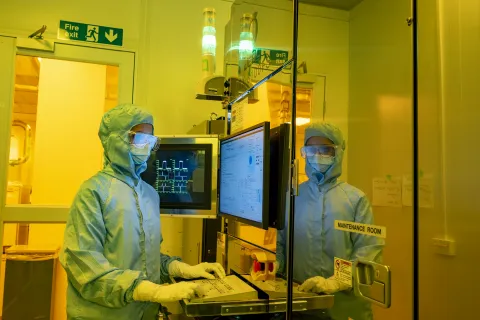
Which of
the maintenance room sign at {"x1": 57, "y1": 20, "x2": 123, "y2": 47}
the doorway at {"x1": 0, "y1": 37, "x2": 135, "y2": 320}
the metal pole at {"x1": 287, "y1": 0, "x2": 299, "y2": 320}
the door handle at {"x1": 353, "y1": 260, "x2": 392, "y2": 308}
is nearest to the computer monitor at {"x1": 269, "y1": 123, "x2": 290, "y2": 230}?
the metal pole at {"x1": 287, "y1": 0, "x2": 299, "y2": 320}

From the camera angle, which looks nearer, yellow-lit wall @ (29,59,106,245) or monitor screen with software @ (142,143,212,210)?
monitor screen with software @ (142,143,212,210)

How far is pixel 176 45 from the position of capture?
2.81 metres

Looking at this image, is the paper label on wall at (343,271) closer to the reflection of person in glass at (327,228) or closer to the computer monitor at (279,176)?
the reflection of person in glass at (327,228)

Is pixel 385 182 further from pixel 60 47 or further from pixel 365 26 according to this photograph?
pixel 60 47

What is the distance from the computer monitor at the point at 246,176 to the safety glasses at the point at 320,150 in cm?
12

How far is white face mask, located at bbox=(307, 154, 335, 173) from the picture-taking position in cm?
121

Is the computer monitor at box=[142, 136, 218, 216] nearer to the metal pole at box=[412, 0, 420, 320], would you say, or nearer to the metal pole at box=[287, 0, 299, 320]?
the metal pole at box=[287, 0, 299, 320]

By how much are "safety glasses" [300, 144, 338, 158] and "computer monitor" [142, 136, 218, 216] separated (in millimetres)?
727

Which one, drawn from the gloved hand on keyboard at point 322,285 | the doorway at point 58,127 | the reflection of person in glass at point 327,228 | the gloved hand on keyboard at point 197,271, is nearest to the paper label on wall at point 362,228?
the reflection of person in glass at point 327,228

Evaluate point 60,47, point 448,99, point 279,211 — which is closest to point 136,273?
point 279,211

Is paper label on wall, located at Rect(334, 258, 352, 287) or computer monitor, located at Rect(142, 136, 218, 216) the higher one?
computer monitor, located at Rect(142, 136, 218, 216)

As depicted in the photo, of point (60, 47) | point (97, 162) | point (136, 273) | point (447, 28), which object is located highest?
point (60, 47)

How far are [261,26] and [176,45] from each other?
3.74 ft

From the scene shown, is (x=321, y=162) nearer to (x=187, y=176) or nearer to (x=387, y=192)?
(x=387, y=192)
